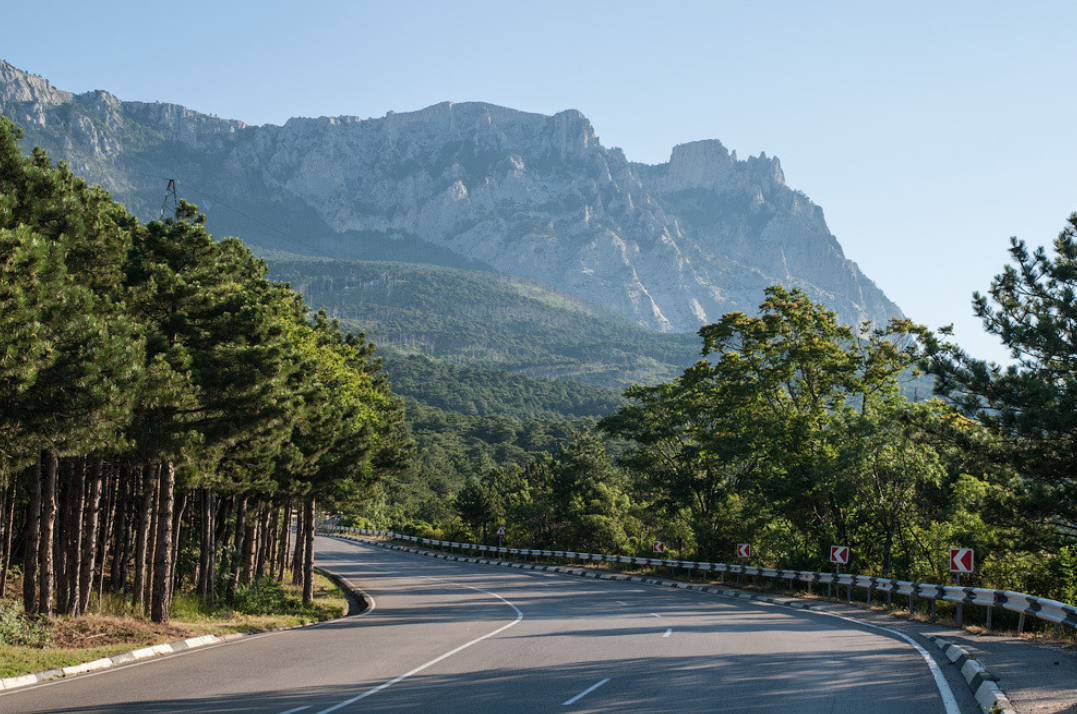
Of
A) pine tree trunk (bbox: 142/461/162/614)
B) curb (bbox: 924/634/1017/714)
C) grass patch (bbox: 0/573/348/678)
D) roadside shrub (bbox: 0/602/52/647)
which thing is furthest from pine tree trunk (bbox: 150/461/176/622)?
curb (bbox: 924/634/1017/714)

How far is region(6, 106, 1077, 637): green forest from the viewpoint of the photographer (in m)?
13.3

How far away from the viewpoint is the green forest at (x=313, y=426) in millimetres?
13328

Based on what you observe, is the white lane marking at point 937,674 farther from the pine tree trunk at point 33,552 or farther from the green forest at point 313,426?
the pine tree trunk at point 33,552

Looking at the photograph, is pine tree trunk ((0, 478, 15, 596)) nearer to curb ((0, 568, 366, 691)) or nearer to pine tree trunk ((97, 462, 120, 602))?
pine tree trunk ((97, 462, 120, 602))

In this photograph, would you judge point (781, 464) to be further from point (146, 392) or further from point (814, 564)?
point (146, 392)

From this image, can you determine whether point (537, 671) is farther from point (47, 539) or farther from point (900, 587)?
point (900, 587)

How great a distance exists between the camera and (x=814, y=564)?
33031 mm

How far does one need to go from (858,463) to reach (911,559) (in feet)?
14.2

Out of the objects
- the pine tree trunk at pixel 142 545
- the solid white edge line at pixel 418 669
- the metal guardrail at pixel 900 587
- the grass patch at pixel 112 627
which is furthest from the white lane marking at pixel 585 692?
the pine tree trunk at pixel 142 545

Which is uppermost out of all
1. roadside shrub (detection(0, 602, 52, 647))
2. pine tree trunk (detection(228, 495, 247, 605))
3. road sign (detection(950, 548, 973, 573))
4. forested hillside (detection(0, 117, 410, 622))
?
forested hillside (detection(0, 117, 410, 622))

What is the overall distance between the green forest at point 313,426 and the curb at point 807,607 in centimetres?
327

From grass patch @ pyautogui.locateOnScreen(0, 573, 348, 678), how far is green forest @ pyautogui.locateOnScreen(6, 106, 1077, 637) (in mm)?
737

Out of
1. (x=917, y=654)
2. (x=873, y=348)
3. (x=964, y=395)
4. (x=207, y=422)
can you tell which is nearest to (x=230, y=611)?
(x=207, y=422)

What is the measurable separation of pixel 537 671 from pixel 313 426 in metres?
16.1
